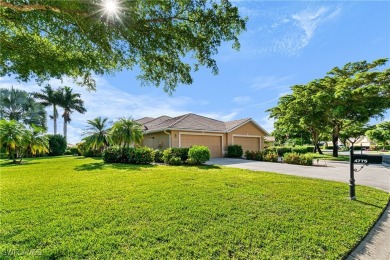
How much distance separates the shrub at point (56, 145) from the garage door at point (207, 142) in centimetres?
2447

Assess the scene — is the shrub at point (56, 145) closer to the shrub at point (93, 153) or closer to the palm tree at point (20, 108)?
the palm tree at point (20, 108)

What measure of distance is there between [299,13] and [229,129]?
47.3ft

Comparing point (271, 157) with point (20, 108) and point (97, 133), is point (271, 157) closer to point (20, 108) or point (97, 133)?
point (97, 133)

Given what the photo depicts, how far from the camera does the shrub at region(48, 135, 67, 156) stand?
1236 inches

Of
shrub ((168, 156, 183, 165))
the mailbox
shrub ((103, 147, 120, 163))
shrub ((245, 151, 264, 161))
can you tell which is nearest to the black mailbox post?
the mailbox

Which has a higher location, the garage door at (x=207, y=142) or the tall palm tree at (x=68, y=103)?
the tall palm tree at (x=68, y=103)

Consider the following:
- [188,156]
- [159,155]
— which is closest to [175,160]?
[188,156]

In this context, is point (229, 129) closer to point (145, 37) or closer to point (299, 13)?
point (299, 13)

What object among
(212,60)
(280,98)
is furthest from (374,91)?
(212,60)

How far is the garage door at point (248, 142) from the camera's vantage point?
22.1m

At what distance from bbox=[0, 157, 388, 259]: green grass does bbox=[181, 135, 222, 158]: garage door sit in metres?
12.0

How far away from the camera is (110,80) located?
724 cm

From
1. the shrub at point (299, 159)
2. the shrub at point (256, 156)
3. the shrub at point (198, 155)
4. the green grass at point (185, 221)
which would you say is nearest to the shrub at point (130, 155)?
the shrub at point (198, 155)

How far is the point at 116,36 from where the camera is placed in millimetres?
5109
